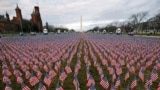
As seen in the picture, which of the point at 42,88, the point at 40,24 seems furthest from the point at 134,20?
the point at 42,88

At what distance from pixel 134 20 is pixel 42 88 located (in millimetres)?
140452

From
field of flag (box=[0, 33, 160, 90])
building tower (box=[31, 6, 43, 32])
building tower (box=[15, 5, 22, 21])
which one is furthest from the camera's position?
building tower (box=[31, 6, 43, 32])

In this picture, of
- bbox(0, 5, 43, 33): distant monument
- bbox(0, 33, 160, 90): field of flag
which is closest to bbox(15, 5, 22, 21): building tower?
bbox(0, 5, 43, 33): distant monument

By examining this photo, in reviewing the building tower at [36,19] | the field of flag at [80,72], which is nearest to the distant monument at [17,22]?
the building tower at [36,19]

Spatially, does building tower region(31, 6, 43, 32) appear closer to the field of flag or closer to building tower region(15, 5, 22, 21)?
building tower region(15, 5, 22, 21)

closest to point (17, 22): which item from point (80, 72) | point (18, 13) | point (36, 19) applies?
point (18, 13)

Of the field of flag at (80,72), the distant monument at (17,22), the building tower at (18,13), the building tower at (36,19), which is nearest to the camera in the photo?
the field of flag at (80,72)

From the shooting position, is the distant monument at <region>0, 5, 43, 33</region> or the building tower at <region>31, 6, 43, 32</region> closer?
the distant monument at <region>0, 5, 43, 33</region>

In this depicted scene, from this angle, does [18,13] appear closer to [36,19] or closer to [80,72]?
[36,19]

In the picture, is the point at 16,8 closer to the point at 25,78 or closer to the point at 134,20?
the point at 134,20

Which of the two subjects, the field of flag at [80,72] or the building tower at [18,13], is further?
the building tower at [18,13]

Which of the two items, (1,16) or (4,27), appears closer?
(4,27)

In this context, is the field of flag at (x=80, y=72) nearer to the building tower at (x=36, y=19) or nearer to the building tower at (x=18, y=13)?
the building tower at (x=18, y=13)

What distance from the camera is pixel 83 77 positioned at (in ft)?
48.5
